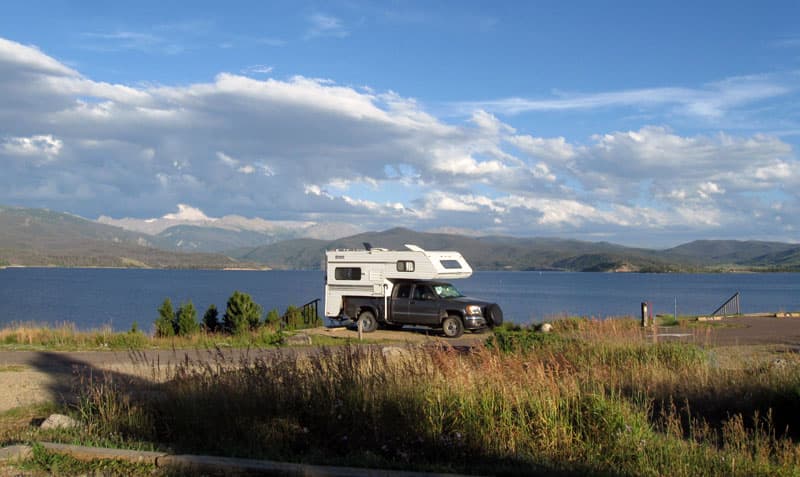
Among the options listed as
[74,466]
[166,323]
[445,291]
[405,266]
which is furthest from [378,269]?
[74,466]

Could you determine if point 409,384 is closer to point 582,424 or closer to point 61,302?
point 582,424

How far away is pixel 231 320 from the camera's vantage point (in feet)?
86.7

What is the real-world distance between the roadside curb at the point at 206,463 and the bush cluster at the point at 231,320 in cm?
1707

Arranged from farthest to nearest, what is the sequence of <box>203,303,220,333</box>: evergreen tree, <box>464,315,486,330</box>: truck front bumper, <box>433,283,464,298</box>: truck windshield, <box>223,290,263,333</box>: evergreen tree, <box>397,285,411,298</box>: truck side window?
<box>203,303,220,333</box>: evergreen tree < <box>223,290,263,333</box>: evergreen tree < <box>397,285,411,298</box>: truck side window < <box>433,283,464,298</box>: truck windshield < <box>464,315,486,330</box>: truck front bumper

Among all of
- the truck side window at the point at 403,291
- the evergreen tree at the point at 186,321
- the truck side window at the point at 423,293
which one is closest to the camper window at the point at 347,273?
the truck side window at the point at 403,291

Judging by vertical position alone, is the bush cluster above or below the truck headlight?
below

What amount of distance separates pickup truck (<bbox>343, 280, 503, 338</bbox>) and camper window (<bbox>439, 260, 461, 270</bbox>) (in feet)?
1.98

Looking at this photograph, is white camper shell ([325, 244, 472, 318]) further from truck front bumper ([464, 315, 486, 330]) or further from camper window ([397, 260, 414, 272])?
truck front bumper ([464, 315, 486, 330])

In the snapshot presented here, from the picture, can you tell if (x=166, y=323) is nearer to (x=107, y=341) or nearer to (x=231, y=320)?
(x=231, y=320)

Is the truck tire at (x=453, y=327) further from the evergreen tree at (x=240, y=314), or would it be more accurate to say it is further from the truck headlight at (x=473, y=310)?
the evergreen tree at (x=240, y=314)

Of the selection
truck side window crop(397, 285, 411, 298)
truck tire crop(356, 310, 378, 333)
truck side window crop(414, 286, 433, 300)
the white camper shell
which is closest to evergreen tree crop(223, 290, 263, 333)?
the white camper shell

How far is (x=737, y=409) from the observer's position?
8.66m

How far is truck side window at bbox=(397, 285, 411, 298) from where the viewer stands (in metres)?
24.0

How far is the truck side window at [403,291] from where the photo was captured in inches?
943
